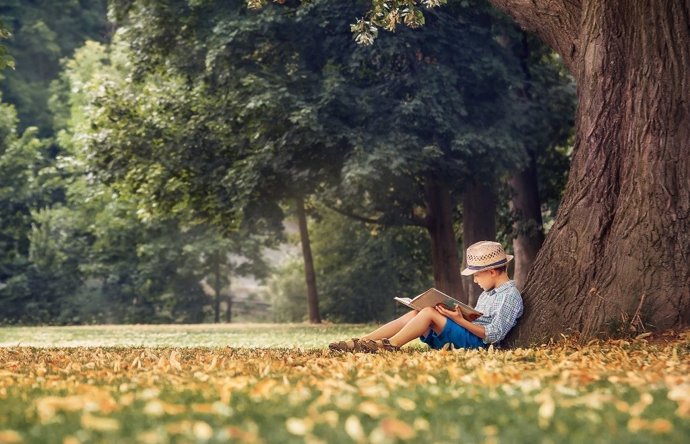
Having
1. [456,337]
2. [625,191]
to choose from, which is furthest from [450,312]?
[625,191]

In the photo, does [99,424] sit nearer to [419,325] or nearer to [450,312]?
[419,325]

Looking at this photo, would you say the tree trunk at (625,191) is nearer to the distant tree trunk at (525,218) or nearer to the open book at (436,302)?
the open book at (436,302)

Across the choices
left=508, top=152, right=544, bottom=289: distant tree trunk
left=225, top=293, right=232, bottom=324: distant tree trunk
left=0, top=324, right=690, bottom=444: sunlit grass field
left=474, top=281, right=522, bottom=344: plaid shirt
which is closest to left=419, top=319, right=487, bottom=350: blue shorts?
left=474, top=281, right=522, bottom=344: plaid shirt

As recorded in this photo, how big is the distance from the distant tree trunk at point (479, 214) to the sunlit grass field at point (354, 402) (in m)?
17.1

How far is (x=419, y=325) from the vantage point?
33.3ft

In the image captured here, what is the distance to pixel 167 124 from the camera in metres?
24.8

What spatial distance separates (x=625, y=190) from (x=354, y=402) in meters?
6.05

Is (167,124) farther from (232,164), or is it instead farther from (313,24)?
(313,24)

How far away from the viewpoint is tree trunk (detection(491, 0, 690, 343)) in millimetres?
10281

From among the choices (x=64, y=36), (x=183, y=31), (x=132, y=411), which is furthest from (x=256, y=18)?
(x=64, y=36)

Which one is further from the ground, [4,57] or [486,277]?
[4,57]

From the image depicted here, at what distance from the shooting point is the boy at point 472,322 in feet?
33.2

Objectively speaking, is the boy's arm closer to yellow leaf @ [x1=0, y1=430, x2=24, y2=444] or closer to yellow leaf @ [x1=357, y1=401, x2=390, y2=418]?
yellow leaf @ [x1=357, y1=401, x2=390, y2=418]

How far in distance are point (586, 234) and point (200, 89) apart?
1533 centimetres
